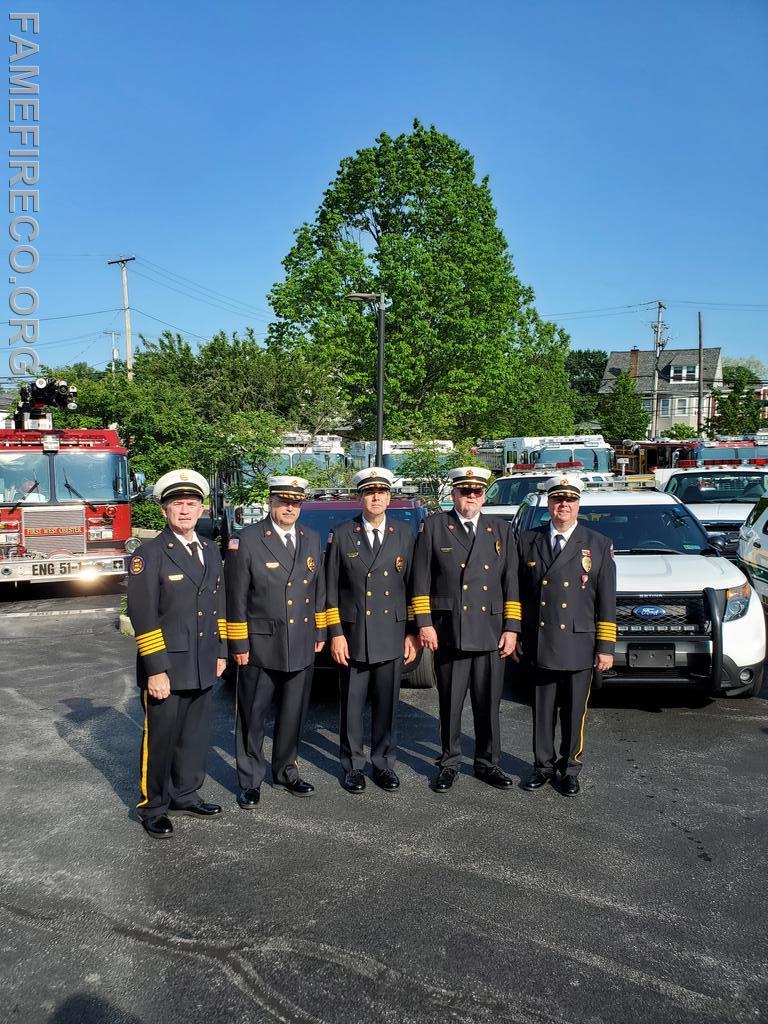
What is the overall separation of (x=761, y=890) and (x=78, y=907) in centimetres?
308

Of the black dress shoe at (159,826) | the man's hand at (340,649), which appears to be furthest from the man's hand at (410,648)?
the black dress shoe at (159,826)

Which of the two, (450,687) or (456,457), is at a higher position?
(456,457)

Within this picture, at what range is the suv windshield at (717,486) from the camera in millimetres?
15508

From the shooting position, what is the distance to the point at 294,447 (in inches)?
725

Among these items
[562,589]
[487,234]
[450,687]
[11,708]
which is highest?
[487,234]

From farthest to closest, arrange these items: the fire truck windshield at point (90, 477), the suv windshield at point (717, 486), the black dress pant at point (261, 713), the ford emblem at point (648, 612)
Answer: the suv windshield at point (717, 486) < the fire truck windshield at point (90, 477) < the ford emblem at point (648, 612) < the black dress pant at point (261, 713)

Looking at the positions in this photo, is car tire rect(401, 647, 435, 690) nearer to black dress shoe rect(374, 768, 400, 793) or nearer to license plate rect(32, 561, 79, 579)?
black dress shoe rect(374, 768, 400, 793)

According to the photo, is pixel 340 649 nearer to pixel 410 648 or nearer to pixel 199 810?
pixel 410 648

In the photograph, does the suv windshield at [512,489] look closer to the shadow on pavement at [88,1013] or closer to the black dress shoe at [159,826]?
the black dress shoe at [159,826]

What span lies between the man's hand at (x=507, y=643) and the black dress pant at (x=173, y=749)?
1768 mm

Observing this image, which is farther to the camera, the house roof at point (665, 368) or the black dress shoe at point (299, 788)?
the house roof at point (665, 368)

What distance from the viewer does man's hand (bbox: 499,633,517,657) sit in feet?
17.2

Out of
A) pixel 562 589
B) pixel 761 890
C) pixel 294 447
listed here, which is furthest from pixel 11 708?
pixel 294 447

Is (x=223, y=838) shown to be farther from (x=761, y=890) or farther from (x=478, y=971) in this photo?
(x=761, y=890)
